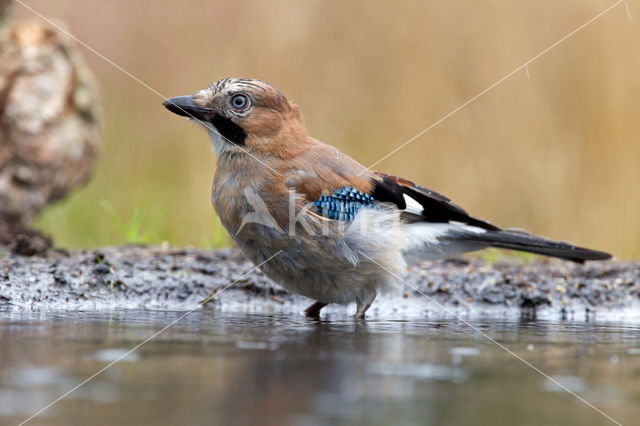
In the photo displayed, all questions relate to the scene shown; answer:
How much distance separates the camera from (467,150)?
9078 millimetres

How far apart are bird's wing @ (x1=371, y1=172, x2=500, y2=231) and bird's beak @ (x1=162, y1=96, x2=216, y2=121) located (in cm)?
109

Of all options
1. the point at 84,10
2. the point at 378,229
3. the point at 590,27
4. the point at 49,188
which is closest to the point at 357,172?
the point at 378,229

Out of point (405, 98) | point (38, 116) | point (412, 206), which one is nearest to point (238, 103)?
point (412, 206)

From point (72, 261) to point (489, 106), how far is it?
16.1ft

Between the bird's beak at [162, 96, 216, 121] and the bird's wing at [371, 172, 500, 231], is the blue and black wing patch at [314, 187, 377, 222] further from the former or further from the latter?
the bird's beak at [162, 96, 216, 121]

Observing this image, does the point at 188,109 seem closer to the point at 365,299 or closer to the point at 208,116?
the point at 208,116

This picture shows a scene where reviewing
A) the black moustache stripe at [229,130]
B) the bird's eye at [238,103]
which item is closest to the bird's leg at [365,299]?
the black moustache stripe at [229,130]

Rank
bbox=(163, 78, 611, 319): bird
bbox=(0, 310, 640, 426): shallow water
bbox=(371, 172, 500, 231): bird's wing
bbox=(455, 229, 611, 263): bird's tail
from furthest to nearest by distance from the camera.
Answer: bbox=(455, 229, 611, 263): bird's tail < bbox=(371, 172, 500, 231): bird's wing < bbox=(163, 78, 611, 319): bird < bbox=(0, 310, 640, 426): shallow water

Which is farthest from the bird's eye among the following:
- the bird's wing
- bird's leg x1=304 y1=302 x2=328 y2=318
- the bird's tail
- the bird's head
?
the bird's tail

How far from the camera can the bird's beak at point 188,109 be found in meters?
5.29

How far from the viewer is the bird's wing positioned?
564cm

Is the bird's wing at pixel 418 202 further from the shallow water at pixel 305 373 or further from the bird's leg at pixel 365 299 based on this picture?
the shallow water at pixel 305 373

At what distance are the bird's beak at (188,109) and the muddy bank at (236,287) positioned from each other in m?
1.00

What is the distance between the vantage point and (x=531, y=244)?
19.6 ft
